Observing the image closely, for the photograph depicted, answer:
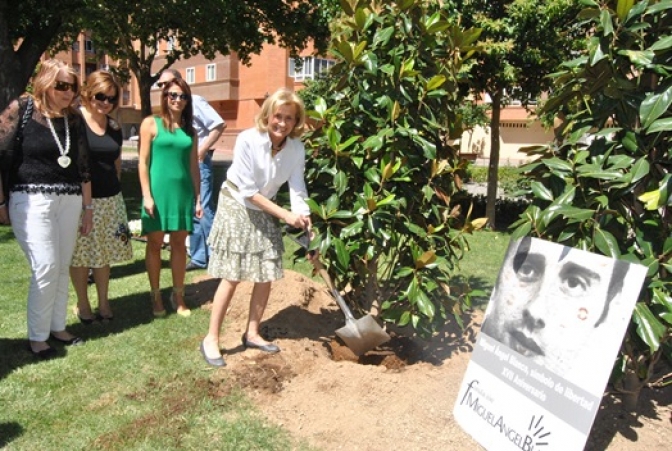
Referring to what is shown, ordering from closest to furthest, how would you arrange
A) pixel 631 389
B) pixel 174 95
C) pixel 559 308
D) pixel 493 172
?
pixel 559 308
pixel 631 389
pixel 174 95
pixel 493 172

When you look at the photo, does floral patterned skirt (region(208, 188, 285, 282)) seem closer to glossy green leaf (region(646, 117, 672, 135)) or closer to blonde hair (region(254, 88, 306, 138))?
blonde hair (region(254, 88, 306, 138))

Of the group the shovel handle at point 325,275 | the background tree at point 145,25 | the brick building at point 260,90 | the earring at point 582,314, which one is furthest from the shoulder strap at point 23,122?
the brick building at point 260,90

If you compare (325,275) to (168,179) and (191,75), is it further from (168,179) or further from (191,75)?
(191,75)

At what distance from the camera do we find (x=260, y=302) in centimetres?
402

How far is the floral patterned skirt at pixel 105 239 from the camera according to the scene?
4395mm

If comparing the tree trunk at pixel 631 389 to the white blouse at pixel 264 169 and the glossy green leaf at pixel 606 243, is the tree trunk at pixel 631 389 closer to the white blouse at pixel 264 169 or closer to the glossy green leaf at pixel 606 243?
the glossy green leaf at pixel 606 243

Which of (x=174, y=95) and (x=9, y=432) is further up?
(x=174, y=95)

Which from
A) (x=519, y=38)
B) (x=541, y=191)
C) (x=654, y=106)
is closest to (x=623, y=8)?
(x=654, y=106)

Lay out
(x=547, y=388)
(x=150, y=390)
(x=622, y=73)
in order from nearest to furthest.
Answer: (x=547, y=388) < (x=622, y=73) < (x=150, y=390)

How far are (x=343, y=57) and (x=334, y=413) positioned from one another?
7.07ft

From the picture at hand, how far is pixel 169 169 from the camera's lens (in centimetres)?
446

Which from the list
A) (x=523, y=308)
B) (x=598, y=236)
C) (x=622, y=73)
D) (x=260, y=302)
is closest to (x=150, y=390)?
(x=260, y=302)

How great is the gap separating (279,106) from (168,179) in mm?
1393

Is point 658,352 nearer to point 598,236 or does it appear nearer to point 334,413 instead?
point 598,236
